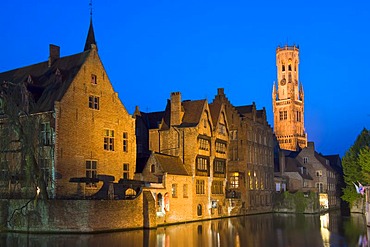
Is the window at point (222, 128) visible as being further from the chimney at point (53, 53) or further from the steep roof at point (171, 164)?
the chimney at point (53, 53)

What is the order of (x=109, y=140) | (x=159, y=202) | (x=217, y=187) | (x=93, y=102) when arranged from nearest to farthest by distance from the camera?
(x=159, y=202) → (x=93, y=102) → (x=109, y=140) → (x=217, y=187)

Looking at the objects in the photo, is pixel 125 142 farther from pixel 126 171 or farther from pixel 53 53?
pixel 53 53

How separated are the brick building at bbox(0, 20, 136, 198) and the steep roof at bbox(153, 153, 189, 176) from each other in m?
3.68

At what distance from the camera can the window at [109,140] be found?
55906 mm

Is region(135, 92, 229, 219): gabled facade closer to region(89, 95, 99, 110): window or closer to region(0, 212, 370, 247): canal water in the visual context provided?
region(89, 95, 99, 110): window

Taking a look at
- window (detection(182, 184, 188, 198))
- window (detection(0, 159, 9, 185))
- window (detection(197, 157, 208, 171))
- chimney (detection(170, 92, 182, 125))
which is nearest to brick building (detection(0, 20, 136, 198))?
window (detection(182, 184, 188, 198))

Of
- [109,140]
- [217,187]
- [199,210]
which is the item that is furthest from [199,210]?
[109,140]

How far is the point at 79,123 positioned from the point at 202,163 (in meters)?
18.6

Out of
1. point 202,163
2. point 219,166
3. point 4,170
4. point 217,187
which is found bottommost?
point 217,187

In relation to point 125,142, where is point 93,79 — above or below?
above

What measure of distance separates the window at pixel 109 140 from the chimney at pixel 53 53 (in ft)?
35.9

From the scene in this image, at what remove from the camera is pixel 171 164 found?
59562 mm

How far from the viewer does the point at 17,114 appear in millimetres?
34531

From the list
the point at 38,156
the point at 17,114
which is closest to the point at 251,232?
the point at 38,156
